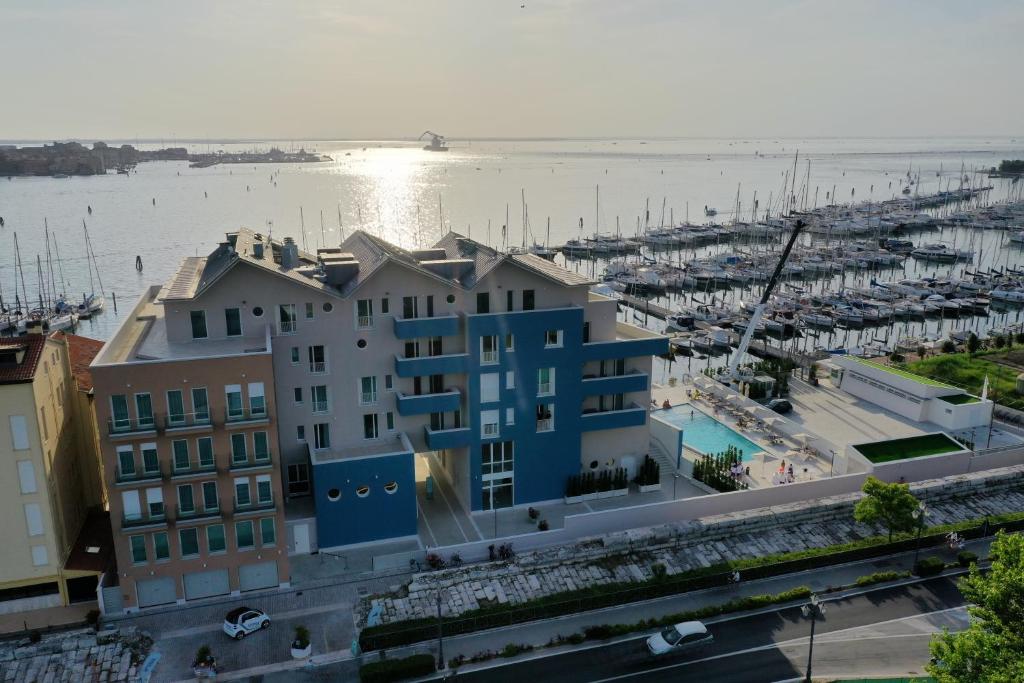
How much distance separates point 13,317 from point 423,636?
78.3 meters

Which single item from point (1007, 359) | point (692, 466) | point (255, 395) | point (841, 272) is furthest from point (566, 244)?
point (255, 395)

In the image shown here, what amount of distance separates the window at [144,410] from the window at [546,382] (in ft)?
60.2

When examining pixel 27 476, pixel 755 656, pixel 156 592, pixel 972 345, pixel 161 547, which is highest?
pixel 27 476

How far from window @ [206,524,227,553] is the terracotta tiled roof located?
31.2ft

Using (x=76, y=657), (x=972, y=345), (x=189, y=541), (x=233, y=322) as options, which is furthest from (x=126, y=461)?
(x=972, y=345)

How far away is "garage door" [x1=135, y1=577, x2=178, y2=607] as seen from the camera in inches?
1304

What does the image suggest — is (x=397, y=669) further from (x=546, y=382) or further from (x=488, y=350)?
(x=546, y=382)

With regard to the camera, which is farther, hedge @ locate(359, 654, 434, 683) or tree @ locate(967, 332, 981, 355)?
tree @ locate(967, 332, 981, 355)

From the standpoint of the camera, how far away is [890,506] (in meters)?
37.5

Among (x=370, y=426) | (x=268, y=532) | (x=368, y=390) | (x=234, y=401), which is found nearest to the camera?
(x=234, y=401)

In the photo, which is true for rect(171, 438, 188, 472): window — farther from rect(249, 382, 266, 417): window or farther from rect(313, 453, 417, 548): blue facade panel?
rect(313, 453, 417, 548): blue facade panel

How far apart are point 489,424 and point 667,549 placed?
10854 millimetres

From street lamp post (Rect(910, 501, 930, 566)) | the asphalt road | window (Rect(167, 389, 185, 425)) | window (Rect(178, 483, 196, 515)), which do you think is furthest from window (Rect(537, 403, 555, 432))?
street lamp post (Rect(910, 501, 930, 566))

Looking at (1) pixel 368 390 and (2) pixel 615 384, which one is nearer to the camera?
(1) pixel 368 390
